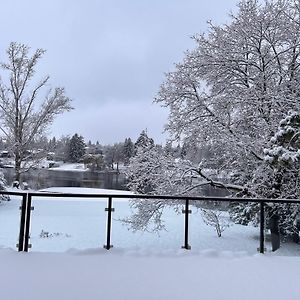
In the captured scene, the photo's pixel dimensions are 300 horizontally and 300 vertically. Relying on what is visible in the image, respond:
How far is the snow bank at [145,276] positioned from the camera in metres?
3.58

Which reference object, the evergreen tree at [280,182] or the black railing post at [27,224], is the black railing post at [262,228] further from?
the black railing post at [27,224]

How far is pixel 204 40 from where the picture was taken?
12.6 meters

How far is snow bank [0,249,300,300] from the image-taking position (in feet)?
11.7

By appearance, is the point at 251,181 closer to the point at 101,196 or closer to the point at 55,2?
the point at 101,196

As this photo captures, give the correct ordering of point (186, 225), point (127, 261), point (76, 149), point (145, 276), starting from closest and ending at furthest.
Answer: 1. point (145, 276)
2. point (127, 261)
3. point (186, 225)
4. point (76, 149)

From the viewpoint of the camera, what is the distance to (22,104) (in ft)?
87.4

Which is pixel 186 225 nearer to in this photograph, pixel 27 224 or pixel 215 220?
pixel 215 220

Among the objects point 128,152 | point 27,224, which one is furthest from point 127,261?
point 128,152

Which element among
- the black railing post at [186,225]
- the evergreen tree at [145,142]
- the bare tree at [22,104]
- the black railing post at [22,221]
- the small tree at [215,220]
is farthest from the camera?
the bare tree at [22,104]

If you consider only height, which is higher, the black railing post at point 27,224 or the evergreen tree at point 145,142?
the evergreen tree at point 145,142

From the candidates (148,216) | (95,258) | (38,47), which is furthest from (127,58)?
(95,258)

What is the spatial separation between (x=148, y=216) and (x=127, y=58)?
62.5 feet

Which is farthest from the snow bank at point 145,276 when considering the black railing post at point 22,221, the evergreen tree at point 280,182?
the evergreen tree at point 280,182

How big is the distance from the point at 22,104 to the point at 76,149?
28211 millimetres
